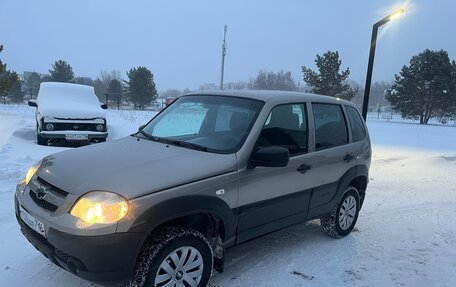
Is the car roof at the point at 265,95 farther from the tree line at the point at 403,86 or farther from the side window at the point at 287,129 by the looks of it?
the tree line at the point at 403,86

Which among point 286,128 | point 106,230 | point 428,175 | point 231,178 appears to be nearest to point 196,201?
point 231,178

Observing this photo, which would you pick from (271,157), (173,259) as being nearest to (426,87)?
(271,157)

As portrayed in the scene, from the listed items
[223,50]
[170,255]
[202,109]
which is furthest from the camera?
[223,50]

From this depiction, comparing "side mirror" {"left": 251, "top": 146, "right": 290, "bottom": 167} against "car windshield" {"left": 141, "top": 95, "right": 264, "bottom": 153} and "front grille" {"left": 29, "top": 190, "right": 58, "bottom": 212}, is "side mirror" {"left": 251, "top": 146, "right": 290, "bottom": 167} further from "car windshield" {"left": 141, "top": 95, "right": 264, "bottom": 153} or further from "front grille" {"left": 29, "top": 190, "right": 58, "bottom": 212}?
"front grille" {"left": 29, "top": 190, "right": 58, "bottom": 212}

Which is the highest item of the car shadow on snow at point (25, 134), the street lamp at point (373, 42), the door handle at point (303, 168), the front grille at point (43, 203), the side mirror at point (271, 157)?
the street lamp at point (373, 42)

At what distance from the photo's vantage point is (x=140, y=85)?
4162cm

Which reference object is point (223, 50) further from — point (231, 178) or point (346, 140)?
point (231, 178)

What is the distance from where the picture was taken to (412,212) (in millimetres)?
6289

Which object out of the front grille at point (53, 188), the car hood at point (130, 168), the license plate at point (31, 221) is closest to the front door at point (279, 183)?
the car hood at point (130, 168)

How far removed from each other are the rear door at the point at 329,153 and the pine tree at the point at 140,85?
126ft

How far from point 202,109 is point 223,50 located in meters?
20.0

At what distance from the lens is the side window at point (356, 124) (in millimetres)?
5090

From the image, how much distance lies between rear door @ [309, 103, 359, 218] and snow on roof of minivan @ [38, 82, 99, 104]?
376 inches

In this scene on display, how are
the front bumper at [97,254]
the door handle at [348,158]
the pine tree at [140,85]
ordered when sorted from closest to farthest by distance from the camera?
the front bumper at [97,254]
the door handle at [348,158]
the pine tree at [140,85]
